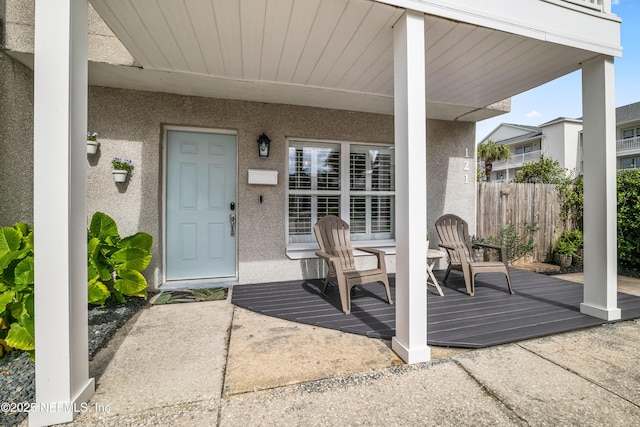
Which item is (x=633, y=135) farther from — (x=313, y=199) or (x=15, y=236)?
(x=15, y=236)

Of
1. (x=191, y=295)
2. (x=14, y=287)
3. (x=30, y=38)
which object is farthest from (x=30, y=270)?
(x=30, y=38)

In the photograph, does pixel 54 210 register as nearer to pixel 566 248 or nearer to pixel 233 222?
pixel 233 222

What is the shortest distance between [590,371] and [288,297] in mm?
2627

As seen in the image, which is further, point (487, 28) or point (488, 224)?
point (488, 224)

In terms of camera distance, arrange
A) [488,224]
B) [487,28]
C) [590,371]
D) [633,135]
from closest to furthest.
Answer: [590,371] → [487,28] → [488,224] → [633,135]

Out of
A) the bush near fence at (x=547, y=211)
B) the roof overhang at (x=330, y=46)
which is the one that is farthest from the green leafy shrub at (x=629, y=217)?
the roof overhang at (x=330, y=46)

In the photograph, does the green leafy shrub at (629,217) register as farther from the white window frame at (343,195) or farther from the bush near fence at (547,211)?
the white window frame at (343,195)

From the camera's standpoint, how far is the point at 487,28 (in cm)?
217

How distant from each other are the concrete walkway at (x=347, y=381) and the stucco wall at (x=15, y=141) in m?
1.79

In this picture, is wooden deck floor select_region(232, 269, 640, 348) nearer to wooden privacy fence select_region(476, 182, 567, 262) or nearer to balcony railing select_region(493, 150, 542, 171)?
wooden privacy fence select_region(476, 182, 567, 262)

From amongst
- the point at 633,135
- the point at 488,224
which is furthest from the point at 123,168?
the point at 633,135

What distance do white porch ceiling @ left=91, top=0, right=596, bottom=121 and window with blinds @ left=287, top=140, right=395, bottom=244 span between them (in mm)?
803

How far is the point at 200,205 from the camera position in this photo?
378cm

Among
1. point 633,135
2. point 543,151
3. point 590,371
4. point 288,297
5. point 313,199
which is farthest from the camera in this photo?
point 543,151
